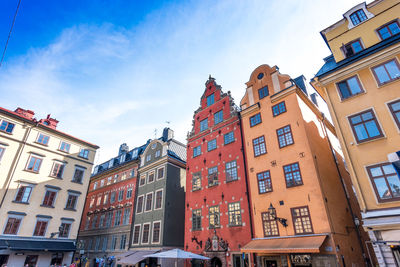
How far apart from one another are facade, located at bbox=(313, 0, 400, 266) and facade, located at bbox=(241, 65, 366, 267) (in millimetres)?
2219

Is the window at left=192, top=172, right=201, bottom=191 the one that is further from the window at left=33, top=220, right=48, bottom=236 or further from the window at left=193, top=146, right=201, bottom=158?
the window at left=33, top=220, right=48, bottom=236

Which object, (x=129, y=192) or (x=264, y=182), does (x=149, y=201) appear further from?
(x=264, y=182)

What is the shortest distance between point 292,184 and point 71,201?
28.0 m

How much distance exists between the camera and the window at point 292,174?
1551 cm

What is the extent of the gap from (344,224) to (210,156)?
1241cm

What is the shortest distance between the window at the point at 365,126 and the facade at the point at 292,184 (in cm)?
298

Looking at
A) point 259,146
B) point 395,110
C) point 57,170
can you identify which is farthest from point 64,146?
point 395,110

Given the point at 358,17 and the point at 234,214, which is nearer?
the point at 358,17

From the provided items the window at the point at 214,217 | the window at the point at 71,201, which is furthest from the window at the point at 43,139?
the window at the point at 214,217

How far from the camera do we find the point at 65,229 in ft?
91.0

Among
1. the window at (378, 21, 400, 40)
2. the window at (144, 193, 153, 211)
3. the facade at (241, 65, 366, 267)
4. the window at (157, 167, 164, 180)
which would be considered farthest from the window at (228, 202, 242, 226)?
the window at (378, 21, 400, 40)

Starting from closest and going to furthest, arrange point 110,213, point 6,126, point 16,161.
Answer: point 16,161
point 6,126
point 110,213

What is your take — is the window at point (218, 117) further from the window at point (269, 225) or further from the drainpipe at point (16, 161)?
the drainpipe at point (16, 161)

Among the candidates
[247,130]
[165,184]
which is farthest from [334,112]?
[165,184]
